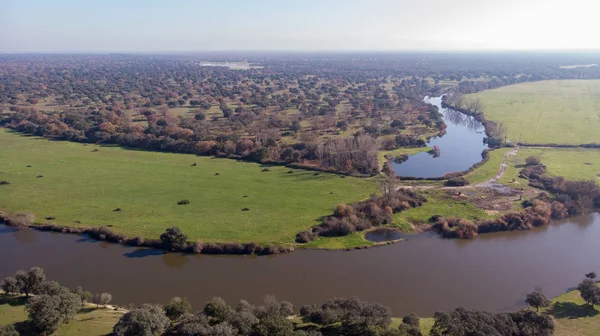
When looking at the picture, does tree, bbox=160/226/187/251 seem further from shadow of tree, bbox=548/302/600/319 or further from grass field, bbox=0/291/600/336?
shadow of tree, bbox=548/302/600/319

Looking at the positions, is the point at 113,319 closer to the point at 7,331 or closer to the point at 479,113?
Result: the point at 7,331

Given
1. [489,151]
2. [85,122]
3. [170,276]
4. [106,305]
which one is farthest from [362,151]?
[85,122]

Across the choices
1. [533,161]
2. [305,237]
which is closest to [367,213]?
[305,237]

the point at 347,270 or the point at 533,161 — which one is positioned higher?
the point at 533,161

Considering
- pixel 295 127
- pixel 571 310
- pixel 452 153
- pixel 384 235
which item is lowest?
pixel 571 310

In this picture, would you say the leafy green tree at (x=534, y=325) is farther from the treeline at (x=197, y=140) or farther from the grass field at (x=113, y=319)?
the treeline at (x=197, y=140)

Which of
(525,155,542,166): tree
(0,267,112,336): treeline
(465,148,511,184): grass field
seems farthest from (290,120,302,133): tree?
(0,267,112,336): treeline

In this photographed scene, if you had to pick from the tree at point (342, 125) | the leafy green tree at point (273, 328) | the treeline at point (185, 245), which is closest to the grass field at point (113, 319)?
the leafy green tree at point (273, 328)
